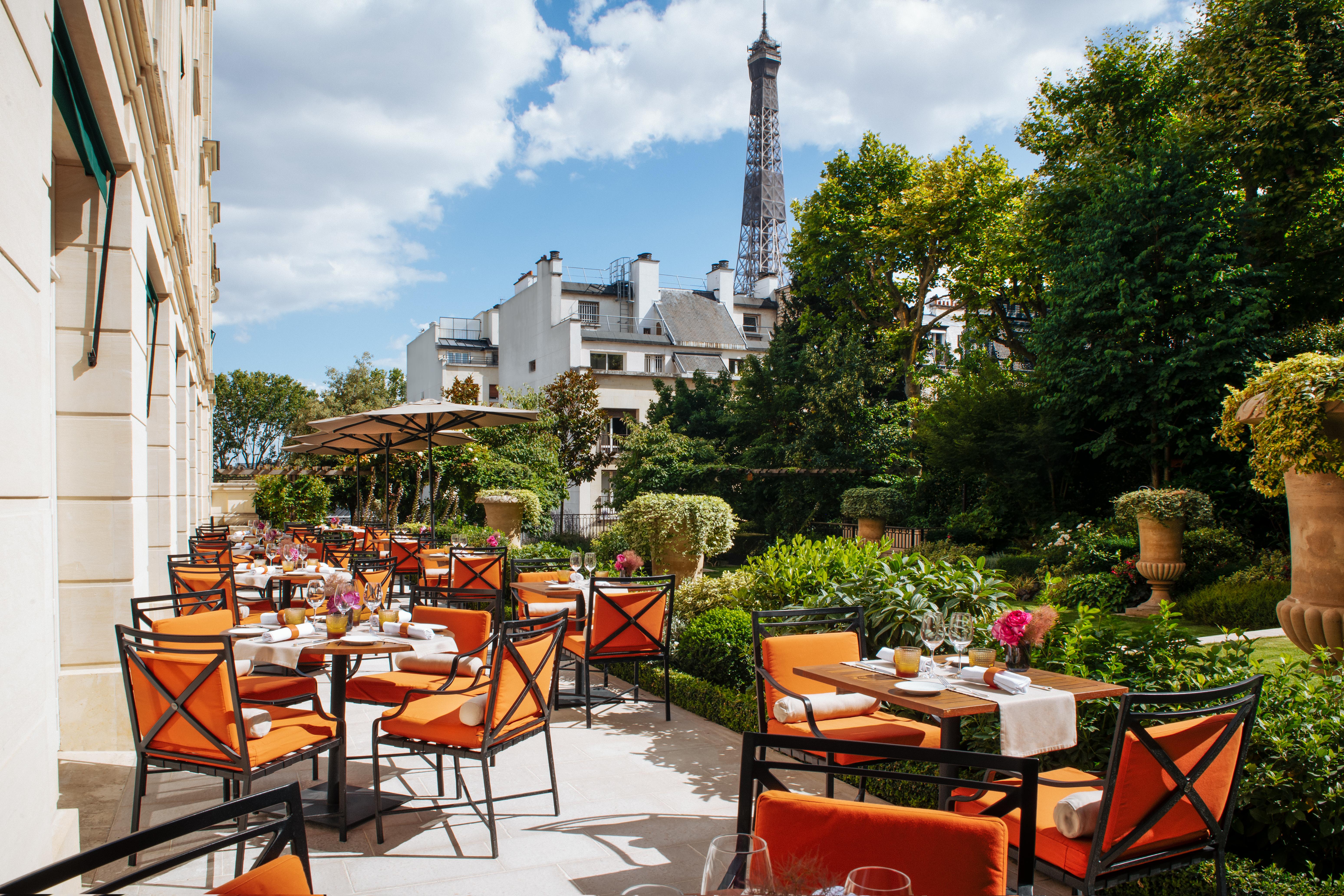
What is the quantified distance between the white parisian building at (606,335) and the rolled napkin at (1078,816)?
30395 millimetres

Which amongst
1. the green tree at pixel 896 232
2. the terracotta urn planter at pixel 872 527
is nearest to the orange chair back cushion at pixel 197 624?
the terracotta urn planter at pixel 872 527

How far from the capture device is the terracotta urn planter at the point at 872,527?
67.2 feet

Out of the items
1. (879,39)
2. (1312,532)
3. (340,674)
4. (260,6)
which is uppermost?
(879,39)

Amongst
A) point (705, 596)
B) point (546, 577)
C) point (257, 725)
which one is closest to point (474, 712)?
point (257, 725)

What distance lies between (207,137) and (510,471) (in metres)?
9.65

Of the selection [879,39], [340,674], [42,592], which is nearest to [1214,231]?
[879,39]

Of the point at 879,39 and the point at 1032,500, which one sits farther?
the point at 1032,500

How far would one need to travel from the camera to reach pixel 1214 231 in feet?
50.2

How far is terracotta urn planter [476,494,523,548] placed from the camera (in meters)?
17.8

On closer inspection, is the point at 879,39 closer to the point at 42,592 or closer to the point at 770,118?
the point at 42,592

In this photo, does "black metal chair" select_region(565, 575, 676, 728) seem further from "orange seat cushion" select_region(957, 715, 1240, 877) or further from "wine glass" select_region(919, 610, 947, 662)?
"orange seat cushion" select_region(957, 715, 1240, 877)

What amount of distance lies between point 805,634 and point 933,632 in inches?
40.5

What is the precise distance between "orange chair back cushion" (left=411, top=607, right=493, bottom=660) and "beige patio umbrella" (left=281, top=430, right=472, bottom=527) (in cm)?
790

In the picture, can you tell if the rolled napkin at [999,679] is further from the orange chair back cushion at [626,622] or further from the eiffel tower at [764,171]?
the eiffel tower at [764,171]
